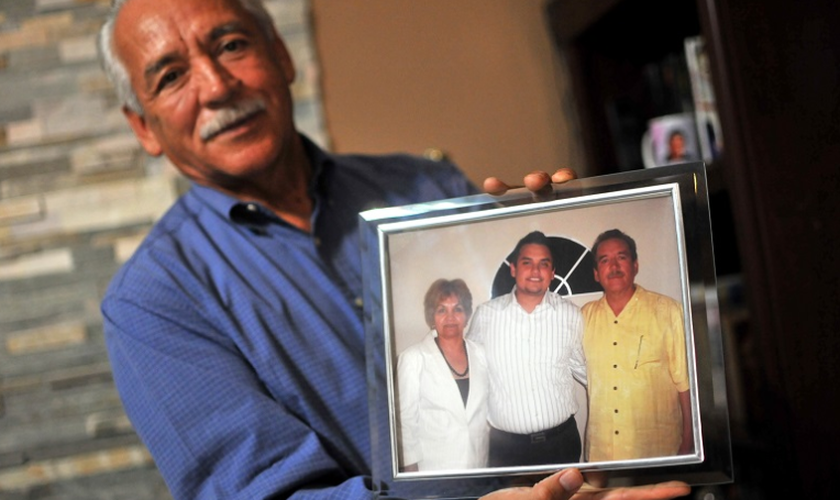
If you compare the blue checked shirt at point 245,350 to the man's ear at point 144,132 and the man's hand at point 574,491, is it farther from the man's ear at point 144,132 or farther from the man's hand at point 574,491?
the man's hand at point 574,491

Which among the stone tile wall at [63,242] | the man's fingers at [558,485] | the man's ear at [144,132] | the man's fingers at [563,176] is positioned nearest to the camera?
the man's fingers at [558,485]

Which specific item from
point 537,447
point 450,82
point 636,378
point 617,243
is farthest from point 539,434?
point 450,82

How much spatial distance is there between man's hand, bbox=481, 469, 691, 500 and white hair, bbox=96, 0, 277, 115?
2.72 feet

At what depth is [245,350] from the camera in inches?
42.2

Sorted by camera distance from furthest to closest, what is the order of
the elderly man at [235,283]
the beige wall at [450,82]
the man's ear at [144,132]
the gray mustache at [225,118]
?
the beige wall at [450,82] < the man's ear at [144,132] < the gray mustache at [225,118] < the elderly man at [235,283]

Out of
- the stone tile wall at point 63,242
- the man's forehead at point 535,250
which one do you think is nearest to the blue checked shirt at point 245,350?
the man's forehead at point 535,250

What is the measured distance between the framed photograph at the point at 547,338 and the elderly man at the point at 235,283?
145mm

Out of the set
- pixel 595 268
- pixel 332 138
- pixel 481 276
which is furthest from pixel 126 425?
pixel 595 268

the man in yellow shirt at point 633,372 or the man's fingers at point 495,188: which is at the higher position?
the man's fingers at point 495,188

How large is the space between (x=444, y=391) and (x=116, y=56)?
0.77m

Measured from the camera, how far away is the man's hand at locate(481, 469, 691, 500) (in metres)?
0.79

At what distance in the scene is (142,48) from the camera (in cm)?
119

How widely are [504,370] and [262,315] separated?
1.30 ft

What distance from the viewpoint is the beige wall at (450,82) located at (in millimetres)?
1816
